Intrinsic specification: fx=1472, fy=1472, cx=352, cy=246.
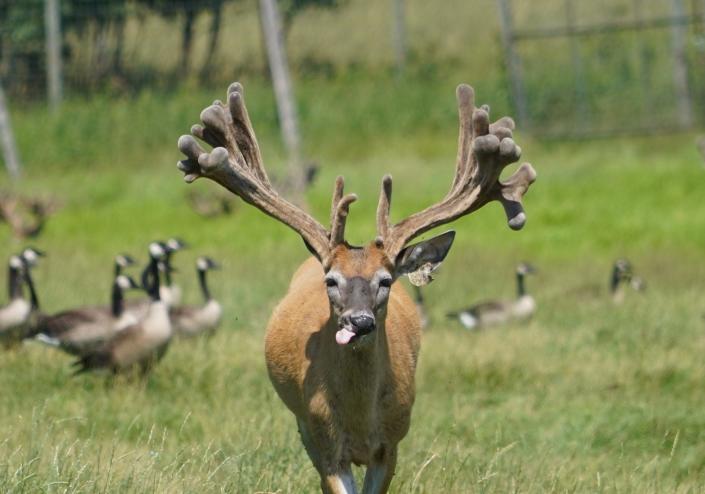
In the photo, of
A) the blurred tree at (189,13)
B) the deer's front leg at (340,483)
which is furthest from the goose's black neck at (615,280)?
the blurred tree at (189,13)

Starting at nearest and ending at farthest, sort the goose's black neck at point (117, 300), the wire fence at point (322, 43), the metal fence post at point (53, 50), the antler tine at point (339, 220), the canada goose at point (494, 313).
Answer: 1. the antler tine at point (339, 220)
2. the goose's black neck at point (117, 300)
3. the canada goose at point (494, 313)
4. the wire fence at point (322, 43)
5. the metal fence post at point (53, 50)

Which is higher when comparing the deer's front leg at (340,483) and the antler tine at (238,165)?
the antler tine at (238,165)

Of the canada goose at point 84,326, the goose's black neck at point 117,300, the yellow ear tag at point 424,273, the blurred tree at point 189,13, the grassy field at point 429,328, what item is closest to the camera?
the yellow ear tag at point 424,273

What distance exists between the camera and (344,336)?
240 inches

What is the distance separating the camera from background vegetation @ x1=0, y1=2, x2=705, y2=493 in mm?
7859

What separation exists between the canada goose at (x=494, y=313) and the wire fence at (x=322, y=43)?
416 inches

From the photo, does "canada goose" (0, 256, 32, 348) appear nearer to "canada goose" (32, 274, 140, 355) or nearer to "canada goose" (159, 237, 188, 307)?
"canada goose" (32, 274, 140, 355)

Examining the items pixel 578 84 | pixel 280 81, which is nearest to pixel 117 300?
pixel 280 81

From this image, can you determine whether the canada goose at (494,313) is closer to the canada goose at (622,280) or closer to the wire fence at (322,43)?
the canada goose at (622,280)

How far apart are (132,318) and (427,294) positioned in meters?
3.85

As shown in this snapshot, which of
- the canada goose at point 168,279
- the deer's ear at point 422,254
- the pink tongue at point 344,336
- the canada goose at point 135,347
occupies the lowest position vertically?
the canada goose at point 168,279

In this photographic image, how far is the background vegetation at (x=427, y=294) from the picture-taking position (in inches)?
309

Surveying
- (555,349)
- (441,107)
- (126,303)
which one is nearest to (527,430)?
(555,349)

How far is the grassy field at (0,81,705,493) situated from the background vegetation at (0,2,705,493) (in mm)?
32
